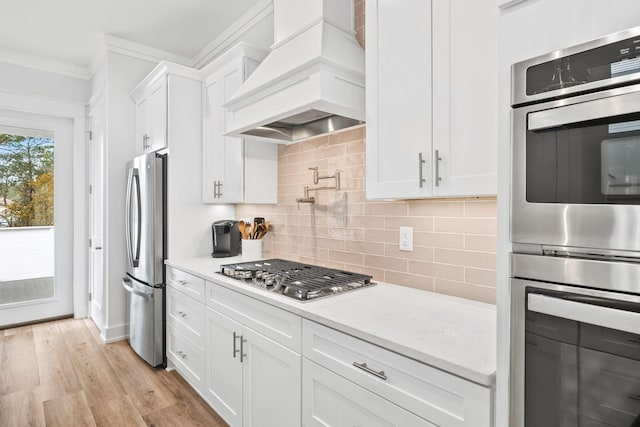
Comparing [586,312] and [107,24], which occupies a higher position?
[107,24]

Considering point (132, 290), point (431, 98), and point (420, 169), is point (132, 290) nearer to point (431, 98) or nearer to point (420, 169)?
point (420, 169)

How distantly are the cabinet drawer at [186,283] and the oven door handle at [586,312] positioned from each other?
2.03 m

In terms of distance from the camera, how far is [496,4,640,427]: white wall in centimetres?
79

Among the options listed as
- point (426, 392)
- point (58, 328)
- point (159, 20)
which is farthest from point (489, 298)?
point (58, 328)

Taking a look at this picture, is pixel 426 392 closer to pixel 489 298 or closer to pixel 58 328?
pixel 489 298

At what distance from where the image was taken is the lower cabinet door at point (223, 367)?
200 centimetres

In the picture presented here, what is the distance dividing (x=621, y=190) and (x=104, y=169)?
3.99m

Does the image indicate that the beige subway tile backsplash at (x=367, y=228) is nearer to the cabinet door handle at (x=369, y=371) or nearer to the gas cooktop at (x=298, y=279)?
the gas cooktop at (x=298, y=279)

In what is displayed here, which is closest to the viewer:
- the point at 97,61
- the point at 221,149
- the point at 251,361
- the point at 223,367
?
the point at 251,361

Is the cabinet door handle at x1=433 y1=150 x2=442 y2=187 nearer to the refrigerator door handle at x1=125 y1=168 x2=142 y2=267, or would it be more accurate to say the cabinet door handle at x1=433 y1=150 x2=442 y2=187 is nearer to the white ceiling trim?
the white ceiling trim

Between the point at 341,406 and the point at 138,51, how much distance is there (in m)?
3.75

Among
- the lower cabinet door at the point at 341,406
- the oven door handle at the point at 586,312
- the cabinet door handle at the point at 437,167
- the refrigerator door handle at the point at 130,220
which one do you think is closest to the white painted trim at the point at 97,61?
the refrigerator door handle at the point at 130,220

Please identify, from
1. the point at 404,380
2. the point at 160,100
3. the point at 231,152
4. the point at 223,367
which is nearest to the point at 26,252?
the point at 160,100

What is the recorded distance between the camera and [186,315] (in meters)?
2.60
